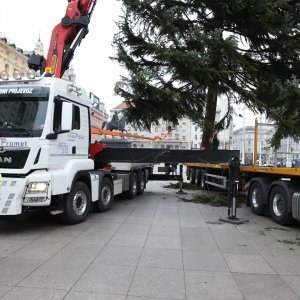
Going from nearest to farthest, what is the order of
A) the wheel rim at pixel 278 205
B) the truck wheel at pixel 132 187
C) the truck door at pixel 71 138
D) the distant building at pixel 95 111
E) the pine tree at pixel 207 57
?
the truck door at pixel 71 138 < the wheel rim at pixel 278 205 < the distant building at pixel 95 111 < the truck wheel at pixel 132 187 < the pine tree at pixel 207 57

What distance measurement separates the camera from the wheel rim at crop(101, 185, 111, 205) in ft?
34.8

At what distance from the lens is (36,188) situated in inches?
296

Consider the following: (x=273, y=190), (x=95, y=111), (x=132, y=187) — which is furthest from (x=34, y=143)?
(x=132, y=187)

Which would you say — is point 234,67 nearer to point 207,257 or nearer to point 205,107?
point 205,107

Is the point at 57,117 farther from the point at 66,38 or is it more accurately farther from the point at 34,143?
the point at 66,38

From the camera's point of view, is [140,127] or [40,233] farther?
[140,127]

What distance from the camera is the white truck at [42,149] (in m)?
7.52

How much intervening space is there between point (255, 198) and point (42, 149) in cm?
607

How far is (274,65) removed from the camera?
17.0m

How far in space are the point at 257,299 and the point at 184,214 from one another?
6.04 m

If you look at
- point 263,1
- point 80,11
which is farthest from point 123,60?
point 263,1

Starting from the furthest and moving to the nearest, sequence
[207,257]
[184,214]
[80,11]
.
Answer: [80,11]
[184,214]
[207,257]

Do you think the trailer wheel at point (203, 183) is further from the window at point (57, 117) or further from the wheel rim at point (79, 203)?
the window at point (57, 117)

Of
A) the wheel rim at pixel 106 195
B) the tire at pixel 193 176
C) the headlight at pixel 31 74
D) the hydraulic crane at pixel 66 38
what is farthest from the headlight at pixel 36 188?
the tire at pixel 193 176
